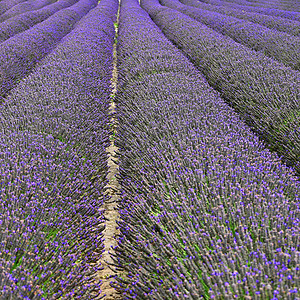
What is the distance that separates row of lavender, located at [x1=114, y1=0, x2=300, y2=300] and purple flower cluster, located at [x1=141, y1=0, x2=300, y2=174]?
1.80 feet

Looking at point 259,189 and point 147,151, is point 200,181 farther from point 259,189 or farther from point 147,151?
point 147,151

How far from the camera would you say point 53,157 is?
2316mm

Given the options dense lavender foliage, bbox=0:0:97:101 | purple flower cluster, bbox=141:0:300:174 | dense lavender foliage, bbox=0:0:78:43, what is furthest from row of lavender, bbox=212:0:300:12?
dense lavender foliage, bbox=0:0:97:101

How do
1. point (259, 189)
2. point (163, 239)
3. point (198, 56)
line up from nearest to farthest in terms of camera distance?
point (163, 239), point (259, 189), point (198, 56)

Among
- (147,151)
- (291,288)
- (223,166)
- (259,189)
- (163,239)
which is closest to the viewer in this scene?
(291,288)

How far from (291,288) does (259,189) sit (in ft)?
2.50

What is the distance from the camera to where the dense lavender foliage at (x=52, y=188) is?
1.48 metres

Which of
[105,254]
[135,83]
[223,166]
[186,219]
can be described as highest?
[135,83]

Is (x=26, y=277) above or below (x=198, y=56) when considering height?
below

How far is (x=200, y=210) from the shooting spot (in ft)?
5.54

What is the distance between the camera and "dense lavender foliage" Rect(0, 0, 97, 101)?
5.16 meters

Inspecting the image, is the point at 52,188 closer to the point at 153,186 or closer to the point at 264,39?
the point at 153,186

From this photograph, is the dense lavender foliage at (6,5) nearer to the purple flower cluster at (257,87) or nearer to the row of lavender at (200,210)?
the purple flower cluster at (257,87)

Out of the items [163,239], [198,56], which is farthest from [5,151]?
[198,56]
